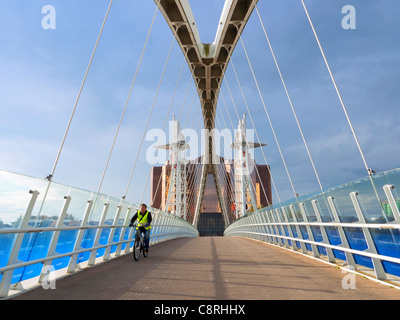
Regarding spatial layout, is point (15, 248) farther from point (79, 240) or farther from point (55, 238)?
point (79, 240)

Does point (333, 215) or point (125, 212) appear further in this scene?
point (125, 212)

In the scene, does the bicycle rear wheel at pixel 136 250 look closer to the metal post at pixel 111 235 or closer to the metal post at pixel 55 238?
the metal post at pixel 111 235

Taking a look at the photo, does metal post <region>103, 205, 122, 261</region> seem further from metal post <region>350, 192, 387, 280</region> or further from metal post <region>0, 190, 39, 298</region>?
metal post <region>350, 192, 387, 280</region>

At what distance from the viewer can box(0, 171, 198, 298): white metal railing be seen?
4.39 meters

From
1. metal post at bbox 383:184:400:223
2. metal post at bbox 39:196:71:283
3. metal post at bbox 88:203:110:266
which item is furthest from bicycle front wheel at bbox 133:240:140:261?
metal post at bbox 383:184:400:223

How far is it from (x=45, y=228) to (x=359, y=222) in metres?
5.08

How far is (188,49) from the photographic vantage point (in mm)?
26141

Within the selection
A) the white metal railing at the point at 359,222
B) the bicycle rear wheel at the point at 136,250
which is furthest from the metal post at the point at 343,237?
the bicycle rear wheel at the point at 136,250

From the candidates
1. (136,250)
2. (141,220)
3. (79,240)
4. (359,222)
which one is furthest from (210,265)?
(359,222)

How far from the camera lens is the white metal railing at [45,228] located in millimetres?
4395
